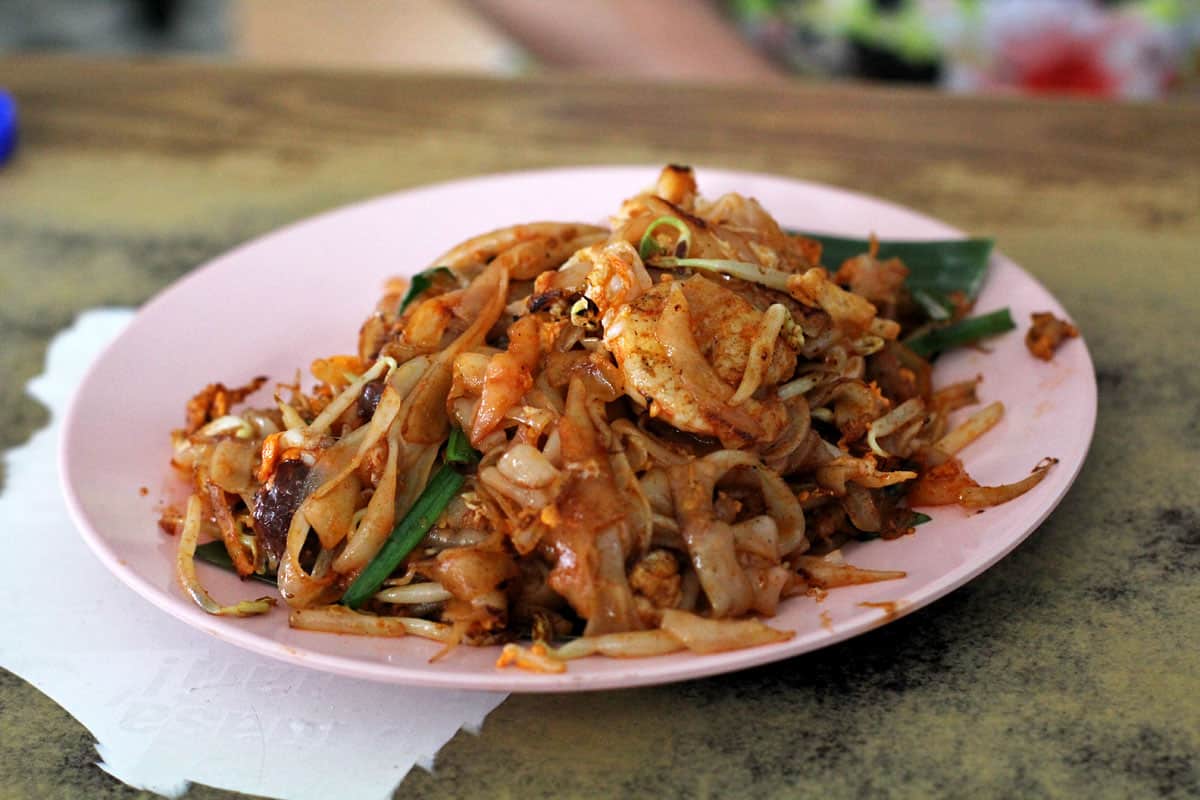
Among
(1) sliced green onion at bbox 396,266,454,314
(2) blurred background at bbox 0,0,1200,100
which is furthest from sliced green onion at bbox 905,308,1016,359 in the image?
(2) blurred background at bbox 0,0,1200,100

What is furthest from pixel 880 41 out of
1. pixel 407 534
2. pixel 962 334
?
pixel 407 534

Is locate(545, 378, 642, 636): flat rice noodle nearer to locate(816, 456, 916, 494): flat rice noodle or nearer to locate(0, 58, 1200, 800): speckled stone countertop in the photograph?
locate(0, 58, 1200, 800): speckled stone countertop

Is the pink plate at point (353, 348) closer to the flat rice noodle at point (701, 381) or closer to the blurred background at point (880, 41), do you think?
the flat rice noodle at point (701, 381)

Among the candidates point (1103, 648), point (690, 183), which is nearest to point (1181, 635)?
point (1103, 648)

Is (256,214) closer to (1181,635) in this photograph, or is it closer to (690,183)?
(690,183)

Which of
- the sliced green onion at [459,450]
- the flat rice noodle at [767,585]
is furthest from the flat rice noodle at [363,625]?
the flat rice noodle at [767,585]
